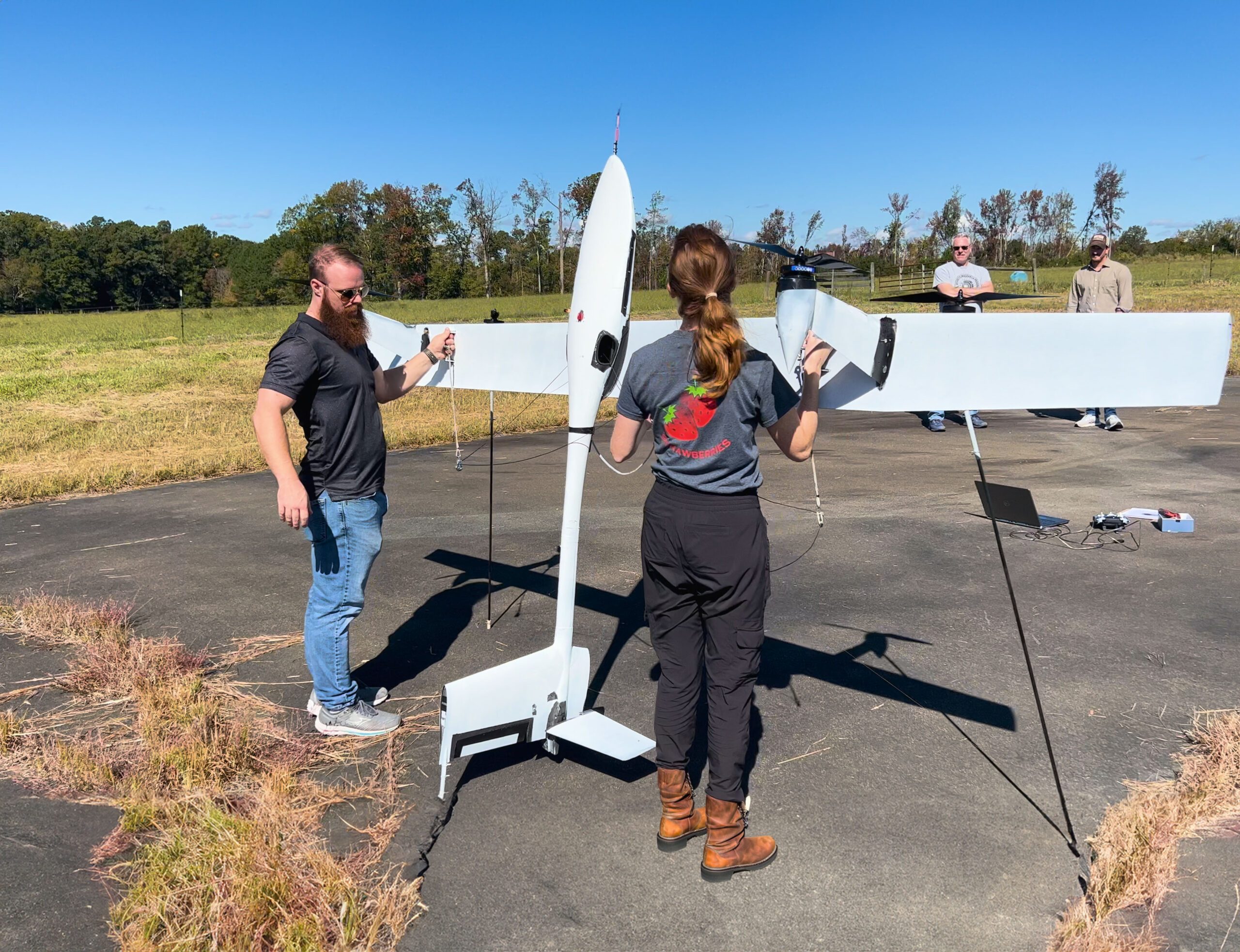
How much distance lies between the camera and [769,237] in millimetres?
4312

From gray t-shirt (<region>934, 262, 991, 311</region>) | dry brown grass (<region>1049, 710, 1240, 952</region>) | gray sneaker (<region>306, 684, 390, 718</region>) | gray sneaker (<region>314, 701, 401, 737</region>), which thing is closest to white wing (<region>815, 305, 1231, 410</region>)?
dry brown grass (<region>1049, 710, 1240, 952</region>)

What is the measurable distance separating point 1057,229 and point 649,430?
72.5 meters

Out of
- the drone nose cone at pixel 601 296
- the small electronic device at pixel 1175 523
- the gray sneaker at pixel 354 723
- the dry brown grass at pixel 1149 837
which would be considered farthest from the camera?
the small electronic device at pixel 1175 523

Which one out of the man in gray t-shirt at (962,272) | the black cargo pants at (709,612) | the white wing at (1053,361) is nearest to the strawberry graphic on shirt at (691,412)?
the black cargo pants at (709,612)

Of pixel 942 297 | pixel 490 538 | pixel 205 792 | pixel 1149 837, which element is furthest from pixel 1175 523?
pixel 205 792

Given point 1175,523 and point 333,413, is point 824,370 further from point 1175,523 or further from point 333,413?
point 1175,523

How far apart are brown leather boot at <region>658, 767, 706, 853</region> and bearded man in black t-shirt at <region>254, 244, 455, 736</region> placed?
5.15 feet

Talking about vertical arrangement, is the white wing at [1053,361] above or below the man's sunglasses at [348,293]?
below

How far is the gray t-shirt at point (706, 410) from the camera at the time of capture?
2914 mm

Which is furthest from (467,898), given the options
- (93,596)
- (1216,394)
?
(93,596)

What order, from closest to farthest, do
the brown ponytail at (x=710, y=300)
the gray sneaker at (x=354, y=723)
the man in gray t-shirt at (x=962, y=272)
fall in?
the brown ponytail at (x=710, y=300)
the gray sneaker at (x=354, y=723)
the man in gray t-shirt at (x=962, y=272)

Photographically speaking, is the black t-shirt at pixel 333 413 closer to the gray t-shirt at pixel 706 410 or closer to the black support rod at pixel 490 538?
the black support rod at pixel 490 538

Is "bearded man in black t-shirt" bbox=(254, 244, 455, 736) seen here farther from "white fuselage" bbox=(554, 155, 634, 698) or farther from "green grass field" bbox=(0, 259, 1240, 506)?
"green grass field" bbox=(0, 259, 1240, 506)

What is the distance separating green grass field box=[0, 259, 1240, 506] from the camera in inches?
433
